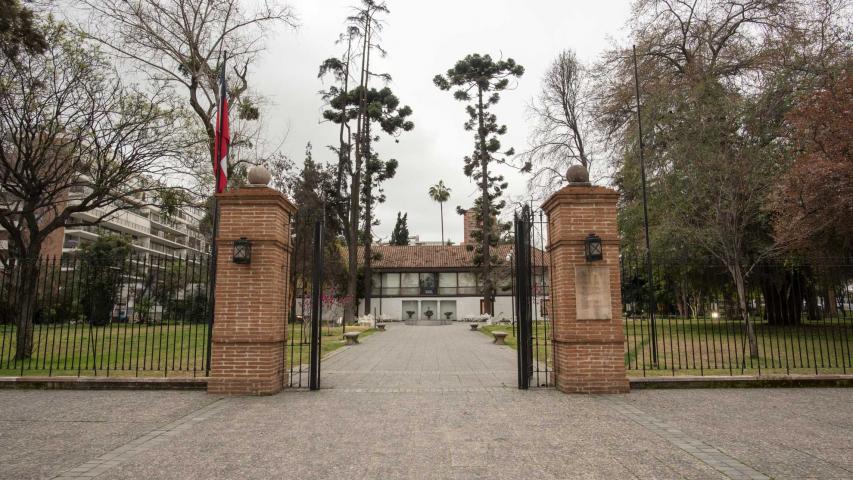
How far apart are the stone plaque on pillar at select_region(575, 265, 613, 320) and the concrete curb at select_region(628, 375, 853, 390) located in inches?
51.2

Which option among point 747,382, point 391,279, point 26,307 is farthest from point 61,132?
point 391,279

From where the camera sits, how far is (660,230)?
15.2m

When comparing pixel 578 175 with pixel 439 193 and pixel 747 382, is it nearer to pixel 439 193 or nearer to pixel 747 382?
pixel 747 382

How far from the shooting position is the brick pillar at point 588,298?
294 inches

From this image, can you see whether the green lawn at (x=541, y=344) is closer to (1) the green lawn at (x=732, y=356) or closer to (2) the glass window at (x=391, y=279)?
(1) the green lawn at (x=732, y=356)

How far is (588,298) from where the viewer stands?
751 cm

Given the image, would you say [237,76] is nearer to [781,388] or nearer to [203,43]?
[203,43]

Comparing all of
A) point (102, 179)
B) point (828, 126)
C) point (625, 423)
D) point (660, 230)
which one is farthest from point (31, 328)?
point (828, 126)

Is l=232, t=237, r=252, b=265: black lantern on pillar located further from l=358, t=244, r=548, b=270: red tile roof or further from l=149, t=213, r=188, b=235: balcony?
l=149, t=213, r=188, b=235: balcony

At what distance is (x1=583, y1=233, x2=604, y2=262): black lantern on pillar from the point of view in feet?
24.4

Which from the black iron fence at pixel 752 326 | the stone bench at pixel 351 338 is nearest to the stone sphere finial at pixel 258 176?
the black iron fence at pixel 752 326

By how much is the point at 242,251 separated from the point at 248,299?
0.70m

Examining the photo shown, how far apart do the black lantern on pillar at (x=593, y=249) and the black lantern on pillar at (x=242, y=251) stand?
4.87m

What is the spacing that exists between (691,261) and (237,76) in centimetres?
1584
